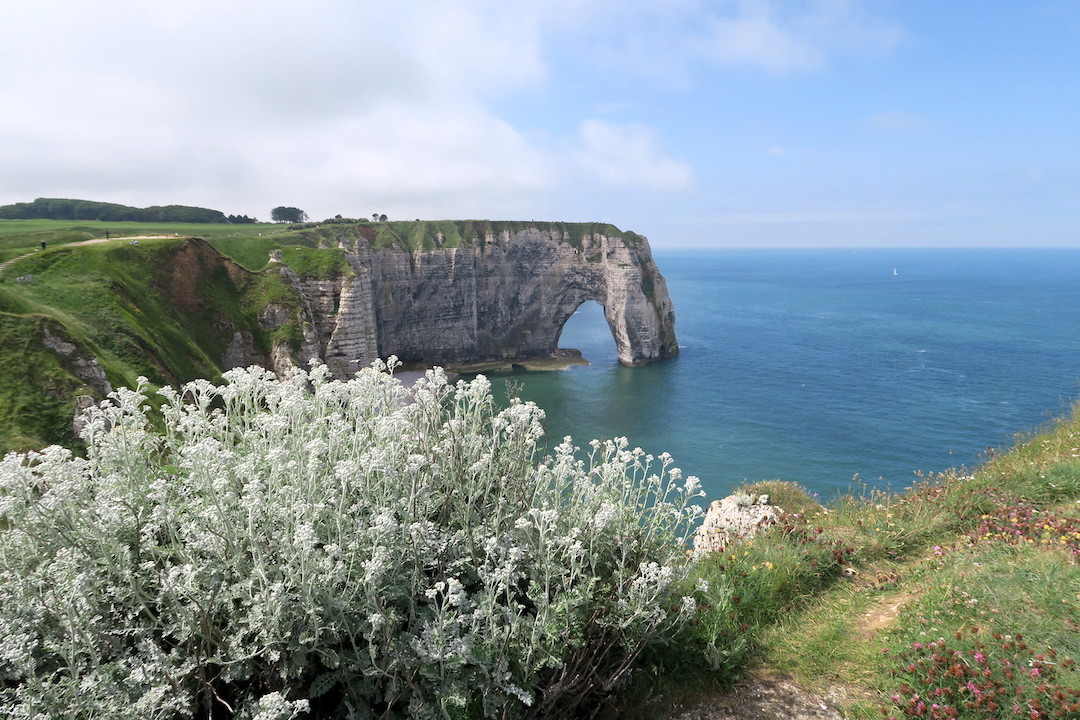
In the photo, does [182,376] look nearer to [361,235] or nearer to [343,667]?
[343,667]

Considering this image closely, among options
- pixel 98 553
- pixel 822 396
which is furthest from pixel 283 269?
pixel 822 396

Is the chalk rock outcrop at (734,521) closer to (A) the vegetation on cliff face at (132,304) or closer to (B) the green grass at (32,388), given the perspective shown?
(B) the green grass at (32,388)

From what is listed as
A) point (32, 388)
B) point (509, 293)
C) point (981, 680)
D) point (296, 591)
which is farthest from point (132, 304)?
point (509, 293)

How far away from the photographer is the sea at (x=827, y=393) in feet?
142

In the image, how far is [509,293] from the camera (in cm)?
8475

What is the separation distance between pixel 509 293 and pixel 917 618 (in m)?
79.8

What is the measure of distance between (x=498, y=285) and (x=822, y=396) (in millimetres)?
47548

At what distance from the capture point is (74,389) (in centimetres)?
2038

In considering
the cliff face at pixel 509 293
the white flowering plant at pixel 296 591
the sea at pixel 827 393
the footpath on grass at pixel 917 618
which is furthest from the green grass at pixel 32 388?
the cliff face at pixel 509 293

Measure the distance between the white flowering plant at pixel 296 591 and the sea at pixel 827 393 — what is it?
32.7ft

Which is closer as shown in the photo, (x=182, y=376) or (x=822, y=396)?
(x=182, y=376)

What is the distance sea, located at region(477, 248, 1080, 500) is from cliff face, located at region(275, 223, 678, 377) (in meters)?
7.54

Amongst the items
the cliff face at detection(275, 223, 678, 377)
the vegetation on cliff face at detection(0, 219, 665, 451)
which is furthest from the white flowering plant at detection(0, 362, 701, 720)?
the cliff face at detection(275, 223, 678, 377)

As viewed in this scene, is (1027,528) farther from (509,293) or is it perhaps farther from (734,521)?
(509,293)
